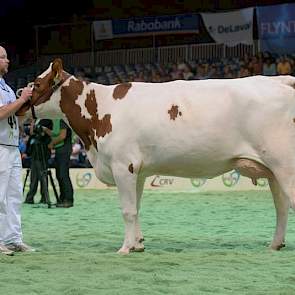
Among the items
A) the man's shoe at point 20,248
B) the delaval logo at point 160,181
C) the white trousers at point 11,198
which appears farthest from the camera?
the delaval logo at point 160,181

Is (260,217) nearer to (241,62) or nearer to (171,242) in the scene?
(171,242)

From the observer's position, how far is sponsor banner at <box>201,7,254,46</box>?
24761 mm

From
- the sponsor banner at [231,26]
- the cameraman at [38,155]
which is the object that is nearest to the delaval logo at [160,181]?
the cameraman at [38,155]

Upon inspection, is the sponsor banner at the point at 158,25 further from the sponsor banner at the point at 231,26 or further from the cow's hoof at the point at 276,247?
the cow's hoof at the point at 276,247

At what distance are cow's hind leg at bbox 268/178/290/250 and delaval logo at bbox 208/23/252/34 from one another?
54.8ft

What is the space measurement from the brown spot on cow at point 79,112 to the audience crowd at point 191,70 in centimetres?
1259

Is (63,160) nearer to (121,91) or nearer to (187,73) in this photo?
(121,91)

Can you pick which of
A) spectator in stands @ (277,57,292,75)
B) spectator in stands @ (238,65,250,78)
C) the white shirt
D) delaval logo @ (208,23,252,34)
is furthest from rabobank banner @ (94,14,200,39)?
the white shirt

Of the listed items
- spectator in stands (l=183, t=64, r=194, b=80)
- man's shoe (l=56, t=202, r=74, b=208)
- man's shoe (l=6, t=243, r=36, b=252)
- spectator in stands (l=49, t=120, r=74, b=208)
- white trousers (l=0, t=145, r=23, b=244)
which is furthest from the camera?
spectator in stands (l=183, t=64, r=194, b=80)

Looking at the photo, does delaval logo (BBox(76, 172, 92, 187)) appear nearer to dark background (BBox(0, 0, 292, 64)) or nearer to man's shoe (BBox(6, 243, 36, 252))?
dark background (BBox(0, 0, 292, 64))

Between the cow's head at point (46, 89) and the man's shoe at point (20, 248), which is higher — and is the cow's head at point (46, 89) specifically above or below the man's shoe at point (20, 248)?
above

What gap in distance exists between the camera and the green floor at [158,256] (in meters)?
6.20

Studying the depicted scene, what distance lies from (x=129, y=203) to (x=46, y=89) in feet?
5.18

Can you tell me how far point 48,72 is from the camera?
8.73 meters
